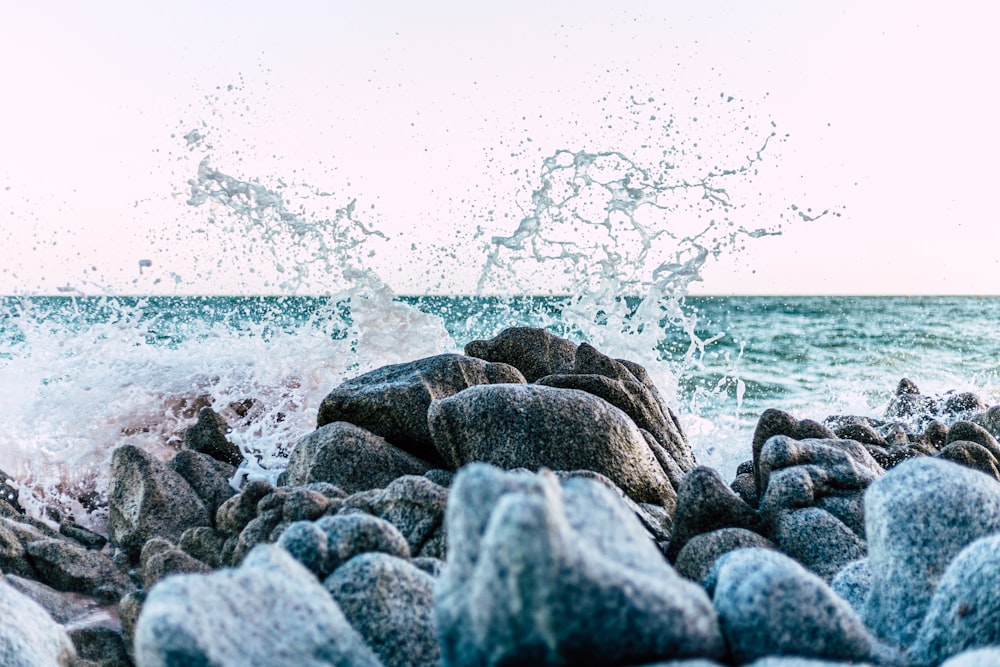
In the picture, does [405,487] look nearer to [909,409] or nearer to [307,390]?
[307,390]

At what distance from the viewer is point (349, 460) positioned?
202 inches

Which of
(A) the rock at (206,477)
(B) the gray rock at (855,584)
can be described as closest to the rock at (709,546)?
(B) the gray rock at (855,584)

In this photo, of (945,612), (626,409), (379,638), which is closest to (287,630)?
(379,638)

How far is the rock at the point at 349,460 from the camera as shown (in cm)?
509

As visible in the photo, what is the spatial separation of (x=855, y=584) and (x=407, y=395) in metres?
3.31

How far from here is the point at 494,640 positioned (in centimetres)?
160

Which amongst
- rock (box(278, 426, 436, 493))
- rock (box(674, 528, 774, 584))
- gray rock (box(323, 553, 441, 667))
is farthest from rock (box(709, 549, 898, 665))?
rock (box(278, 426, 436, 493))

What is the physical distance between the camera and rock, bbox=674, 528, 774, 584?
3736 mm

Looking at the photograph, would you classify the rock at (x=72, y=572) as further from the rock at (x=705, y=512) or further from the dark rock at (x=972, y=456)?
the dark rock at (x=972, y=456)

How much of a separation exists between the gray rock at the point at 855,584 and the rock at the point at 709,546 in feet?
2.20

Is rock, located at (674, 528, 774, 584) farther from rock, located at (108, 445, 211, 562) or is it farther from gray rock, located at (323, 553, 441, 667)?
rock, located at (108, 445, 211, 562)

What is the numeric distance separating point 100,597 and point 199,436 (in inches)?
90.4

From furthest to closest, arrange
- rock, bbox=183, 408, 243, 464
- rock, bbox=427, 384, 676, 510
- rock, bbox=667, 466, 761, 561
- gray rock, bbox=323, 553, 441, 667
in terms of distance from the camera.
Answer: rock, bbox=183, 408, 243, 464, rock, bbox=427, 384, 676, 510, rock, bbox=667, 466, 761, 561, gray rock, bbox=323, 553, 441, 667

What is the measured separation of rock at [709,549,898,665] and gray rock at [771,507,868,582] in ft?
6.28
